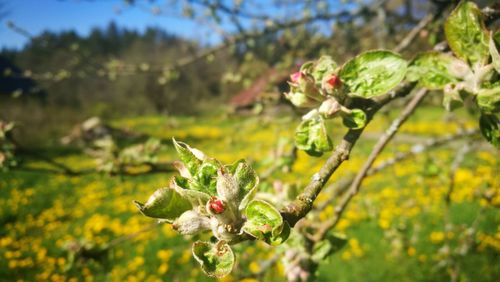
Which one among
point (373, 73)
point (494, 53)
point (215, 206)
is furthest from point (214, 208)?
point (494, 53)

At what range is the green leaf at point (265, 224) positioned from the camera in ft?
1.84

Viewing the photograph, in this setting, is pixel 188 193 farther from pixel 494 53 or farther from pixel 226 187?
pixel 494 53

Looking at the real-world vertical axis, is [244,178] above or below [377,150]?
above

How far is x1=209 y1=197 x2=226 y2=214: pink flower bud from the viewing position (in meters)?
0.59

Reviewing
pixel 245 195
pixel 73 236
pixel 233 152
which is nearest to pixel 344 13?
pixel 245 195

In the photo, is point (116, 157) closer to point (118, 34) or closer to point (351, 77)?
point (351, 77)

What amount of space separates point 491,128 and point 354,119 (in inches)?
13.5

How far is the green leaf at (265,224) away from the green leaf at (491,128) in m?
0.56

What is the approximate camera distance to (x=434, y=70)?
33.1 inches

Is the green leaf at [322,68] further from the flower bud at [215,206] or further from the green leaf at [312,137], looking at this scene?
the flower bud at [215,206]

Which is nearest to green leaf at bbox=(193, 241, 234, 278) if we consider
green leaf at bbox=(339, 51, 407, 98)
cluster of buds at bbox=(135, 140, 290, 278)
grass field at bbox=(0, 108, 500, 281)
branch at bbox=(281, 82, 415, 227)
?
cluster of buds at bbox=(135, 140, 290, 278)

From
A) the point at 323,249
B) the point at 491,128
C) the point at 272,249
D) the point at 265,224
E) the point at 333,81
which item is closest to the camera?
the point at 265,224

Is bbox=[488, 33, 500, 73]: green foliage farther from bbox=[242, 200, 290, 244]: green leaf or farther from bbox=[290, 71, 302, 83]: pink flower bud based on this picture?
bbox=[242, 200, 290, 244]: green leaf

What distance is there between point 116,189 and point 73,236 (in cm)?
298
